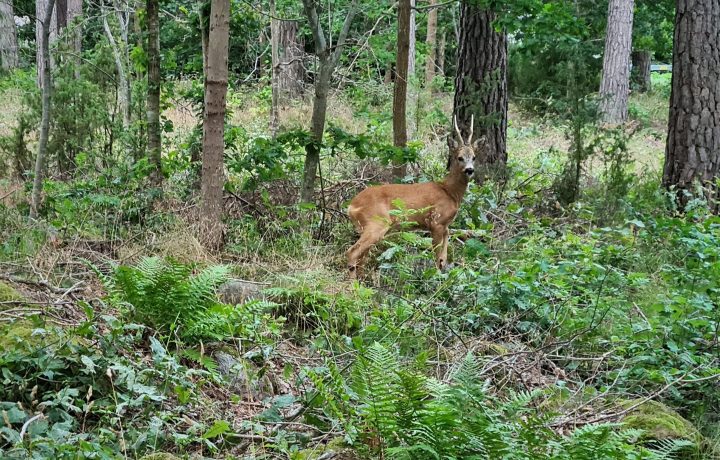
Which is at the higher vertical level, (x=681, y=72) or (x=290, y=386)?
(x=681, y=72)

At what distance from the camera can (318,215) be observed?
27.5 feet

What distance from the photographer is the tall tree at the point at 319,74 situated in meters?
7.58

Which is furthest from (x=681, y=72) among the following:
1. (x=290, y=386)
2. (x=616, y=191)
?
(x=290, y=386)

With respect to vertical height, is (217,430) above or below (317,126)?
below

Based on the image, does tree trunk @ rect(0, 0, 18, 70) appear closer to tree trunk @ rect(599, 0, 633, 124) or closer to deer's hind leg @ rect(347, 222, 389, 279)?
tree trunk @ rect(599, 0, 633, 124)

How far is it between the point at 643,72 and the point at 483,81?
59.4 feet

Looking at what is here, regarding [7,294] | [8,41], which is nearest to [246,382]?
[7,294]

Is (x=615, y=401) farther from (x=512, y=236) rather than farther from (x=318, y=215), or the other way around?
(x=318, y=215)

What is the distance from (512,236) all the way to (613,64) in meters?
13.2

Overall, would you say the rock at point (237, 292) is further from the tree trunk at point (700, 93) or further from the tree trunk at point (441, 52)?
the tree trunk at point (441, 52)

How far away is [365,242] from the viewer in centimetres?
779

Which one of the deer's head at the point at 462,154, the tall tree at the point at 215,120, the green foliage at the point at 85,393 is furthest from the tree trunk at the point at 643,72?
the green foliage at the point at 85,393

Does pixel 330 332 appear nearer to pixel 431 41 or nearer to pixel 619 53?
pixel 431 41

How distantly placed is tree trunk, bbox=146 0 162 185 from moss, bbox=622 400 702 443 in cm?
567
